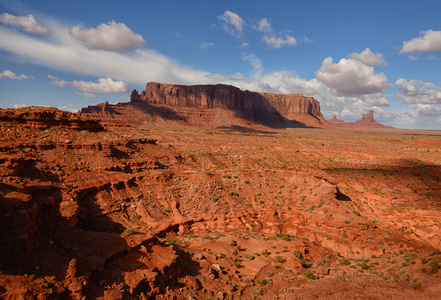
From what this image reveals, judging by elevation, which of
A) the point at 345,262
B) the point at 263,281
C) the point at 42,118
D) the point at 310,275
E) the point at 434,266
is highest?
the point at 42,118

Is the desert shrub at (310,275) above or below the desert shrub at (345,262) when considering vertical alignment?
above

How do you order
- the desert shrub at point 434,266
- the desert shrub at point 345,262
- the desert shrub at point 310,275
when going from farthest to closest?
the desert shrub at point 345,262, the desert shrub at point 310,275, the desert shrub at point 434,266

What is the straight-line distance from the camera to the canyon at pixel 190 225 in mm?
11125

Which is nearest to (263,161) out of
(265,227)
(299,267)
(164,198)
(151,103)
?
(265,227)

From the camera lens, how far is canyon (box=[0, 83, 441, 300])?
Result: 1112cm

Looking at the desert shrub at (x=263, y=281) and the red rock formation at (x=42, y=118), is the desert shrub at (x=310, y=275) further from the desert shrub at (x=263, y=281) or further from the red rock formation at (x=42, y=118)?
the red rock formation at (x=42, y=118)

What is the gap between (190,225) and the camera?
2466cm

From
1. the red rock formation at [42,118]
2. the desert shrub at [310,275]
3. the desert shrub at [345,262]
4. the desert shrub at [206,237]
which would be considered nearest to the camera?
the desert shrub at [310,275]

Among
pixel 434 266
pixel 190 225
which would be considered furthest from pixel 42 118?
pixel 434 266

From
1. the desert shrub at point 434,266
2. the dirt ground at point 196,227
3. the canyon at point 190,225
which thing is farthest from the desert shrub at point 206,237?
the desert shrub at point 434,266

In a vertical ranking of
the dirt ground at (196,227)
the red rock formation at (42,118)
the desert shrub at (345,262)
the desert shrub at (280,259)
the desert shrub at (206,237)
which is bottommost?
the desert shrub at (345,262)

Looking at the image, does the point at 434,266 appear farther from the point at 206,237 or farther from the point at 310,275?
the point at 206,237

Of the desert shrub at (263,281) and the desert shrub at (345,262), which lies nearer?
the desert shrub at (263,281)

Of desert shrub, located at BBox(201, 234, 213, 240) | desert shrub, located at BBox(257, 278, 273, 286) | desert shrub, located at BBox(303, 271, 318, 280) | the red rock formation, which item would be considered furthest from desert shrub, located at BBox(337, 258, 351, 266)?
the red rock formation
